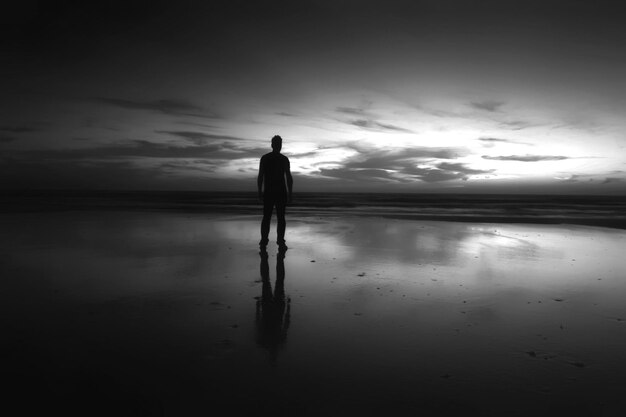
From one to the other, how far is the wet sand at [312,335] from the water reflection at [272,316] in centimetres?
3

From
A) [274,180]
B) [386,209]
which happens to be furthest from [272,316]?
[386,209]

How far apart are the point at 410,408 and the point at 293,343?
1187 millimetres

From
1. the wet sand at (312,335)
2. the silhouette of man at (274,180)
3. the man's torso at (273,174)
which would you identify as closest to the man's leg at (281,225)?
the silhouette of man at (274,180)

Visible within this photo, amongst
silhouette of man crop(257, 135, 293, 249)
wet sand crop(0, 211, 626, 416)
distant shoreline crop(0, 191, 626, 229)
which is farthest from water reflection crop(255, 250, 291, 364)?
distant shoreline crop(0, 191, 626, 229)

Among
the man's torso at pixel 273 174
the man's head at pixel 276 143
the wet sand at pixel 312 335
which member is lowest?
the wet sand at pixel 312 335

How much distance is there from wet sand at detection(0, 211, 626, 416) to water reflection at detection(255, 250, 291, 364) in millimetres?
26

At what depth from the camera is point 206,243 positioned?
8.77 meters

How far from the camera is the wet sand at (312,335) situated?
7.70 ft

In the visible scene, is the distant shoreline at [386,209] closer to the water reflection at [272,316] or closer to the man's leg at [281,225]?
the man's leg at [281,225]

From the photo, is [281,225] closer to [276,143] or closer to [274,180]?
[274,180]

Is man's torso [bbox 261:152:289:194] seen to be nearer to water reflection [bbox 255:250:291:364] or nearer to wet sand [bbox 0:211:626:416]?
wet sand [bbox 0:211:626:416]

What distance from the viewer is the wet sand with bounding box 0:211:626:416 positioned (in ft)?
7.70

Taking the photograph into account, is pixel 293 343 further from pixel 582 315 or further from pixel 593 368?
pixel 582 315

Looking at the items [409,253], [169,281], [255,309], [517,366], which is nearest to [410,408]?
[517,366]
